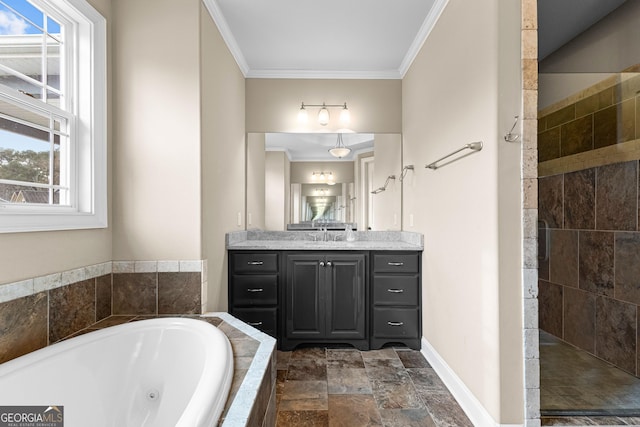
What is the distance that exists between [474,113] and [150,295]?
7.18 feet

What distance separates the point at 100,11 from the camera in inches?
72.8

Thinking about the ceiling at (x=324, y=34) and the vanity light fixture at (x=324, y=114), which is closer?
the ceiling at (x=324, y=34)

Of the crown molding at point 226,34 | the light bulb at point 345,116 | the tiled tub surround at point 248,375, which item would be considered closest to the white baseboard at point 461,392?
the tiled tub surround at point 248,375

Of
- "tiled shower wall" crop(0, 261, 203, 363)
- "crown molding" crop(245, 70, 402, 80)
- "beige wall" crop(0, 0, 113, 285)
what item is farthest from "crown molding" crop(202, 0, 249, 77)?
"tiled shower wall" crop(0, 261, 203, 363)

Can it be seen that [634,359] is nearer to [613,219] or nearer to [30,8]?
[613,219]

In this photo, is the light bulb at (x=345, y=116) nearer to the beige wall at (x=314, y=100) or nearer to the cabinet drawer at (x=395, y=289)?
the beige wall at (x=314, y=100)

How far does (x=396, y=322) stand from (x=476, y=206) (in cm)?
135

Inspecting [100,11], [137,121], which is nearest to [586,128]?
[137,121]

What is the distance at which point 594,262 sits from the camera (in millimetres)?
2336

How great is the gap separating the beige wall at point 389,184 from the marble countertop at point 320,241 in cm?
12

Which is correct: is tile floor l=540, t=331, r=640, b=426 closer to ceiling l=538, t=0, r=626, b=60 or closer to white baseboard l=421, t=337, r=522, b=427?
white baseboard l=421, t=337, r=522, b=427

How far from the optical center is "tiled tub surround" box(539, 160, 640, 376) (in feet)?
6.85

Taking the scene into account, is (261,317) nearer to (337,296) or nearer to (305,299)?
(305,299)

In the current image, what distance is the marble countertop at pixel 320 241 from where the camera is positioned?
8.69 feet
